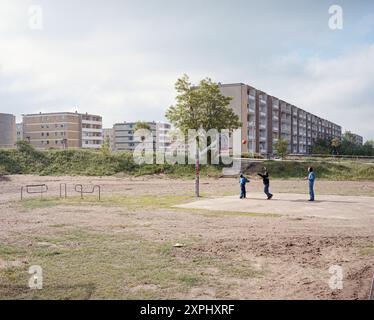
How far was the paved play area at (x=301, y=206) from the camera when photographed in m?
15.1

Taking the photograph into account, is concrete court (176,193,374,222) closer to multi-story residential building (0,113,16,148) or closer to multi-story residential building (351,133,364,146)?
multi-story residential building (0,113,16,148)

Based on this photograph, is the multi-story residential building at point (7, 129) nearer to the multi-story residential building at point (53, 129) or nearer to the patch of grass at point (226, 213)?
the multi-story residential building at point (53, 129)

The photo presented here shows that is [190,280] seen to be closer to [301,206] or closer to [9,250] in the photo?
[9,250]


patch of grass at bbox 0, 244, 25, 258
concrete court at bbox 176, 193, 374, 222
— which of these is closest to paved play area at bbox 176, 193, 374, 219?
concrete court at bbox 176, 193, 374, 222

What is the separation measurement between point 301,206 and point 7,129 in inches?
3181

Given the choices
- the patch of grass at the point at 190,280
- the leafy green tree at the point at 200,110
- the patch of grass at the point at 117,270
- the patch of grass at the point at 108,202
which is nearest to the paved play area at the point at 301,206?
the patch of grass at the point at 108,202

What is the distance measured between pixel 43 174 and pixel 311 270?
3824 cm

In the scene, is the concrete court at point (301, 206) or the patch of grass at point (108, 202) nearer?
the concrete court at point (301, 206)

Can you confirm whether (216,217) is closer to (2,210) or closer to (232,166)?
(2,210)

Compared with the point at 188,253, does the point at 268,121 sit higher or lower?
higher

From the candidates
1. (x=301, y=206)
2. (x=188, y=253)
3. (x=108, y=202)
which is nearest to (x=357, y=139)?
(x=301, y=206)

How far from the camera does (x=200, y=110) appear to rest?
4028cm

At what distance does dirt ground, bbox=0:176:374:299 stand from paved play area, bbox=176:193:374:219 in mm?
164

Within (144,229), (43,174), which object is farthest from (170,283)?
(43,174)
